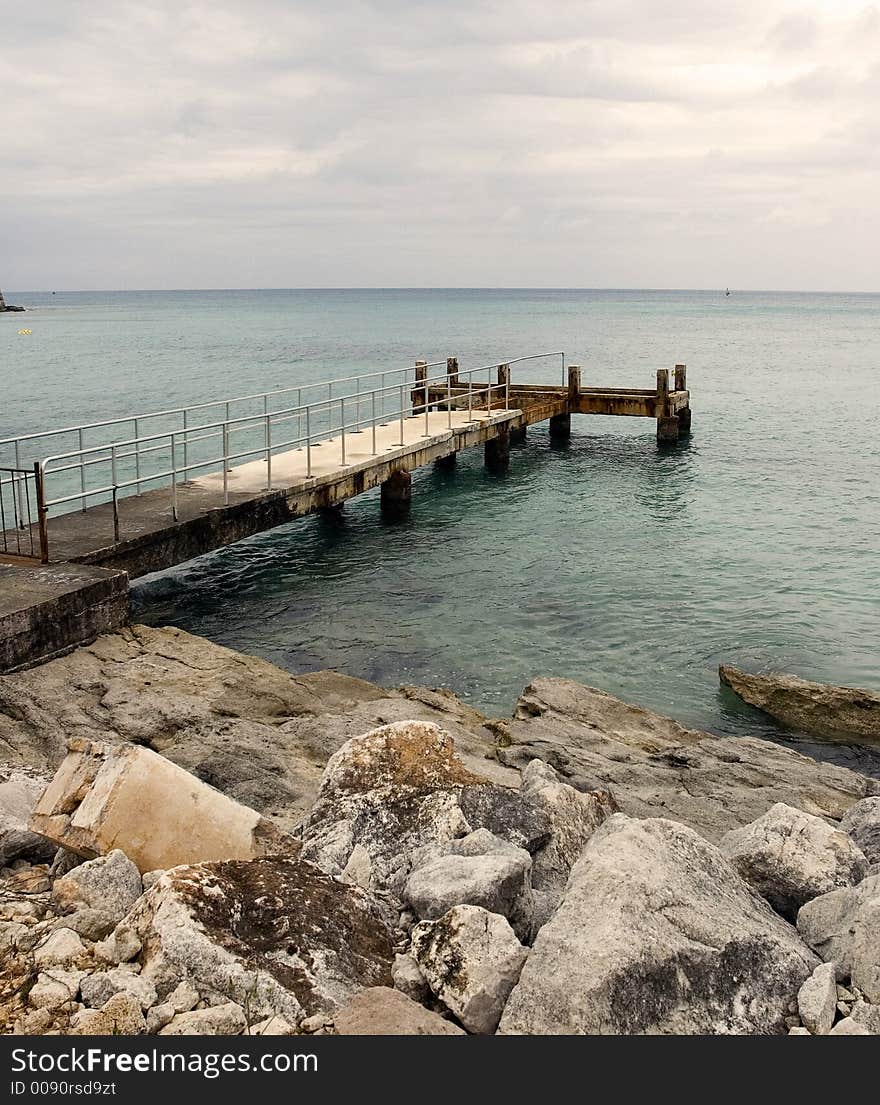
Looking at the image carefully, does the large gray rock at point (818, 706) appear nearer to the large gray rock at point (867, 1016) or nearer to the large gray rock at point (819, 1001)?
the large gray rock at point (819, 1001)

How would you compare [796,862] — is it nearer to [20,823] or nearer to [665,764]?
[665,764]

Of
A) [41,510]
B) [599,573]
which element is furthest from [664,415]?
[41,510]

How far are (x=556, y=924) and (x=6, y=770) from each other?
477 centimetres

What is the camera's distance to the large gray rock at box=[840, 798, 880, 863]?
6.23 meters

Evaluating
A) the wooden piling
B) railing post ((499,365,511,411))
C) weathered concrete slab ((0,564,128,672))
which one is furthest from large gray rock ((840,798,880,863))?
railing post ((499,365,511,411))

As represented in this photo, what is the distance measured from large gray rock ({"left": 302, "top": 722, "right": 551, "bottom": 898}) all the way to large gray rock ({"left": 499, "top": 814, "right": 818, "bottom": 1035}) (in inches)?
37.5

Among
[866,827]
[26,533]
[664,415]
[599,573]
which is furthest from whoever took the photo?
[664,415]

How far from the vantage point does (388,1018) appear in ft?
13.8

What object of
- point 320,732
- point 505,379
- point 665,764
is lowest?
point 665,764

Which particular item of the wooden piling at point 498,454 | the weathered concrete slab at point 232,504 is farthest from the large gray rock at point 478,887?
the wooden piling at point 498,454

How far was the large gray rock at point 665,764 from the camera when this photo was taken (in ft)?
27.9

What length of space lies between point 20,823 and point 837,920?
4343 millimetres

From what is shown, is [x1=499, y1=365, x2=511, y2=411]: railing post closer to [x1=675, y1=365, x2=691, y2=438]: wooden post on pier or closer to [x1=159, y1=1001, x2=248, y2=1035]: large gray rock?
[x1=675, y1=365, x2=691, y2=438]: wooden post on pier

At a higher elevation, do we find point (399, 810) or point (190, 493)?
point (190, 493)
